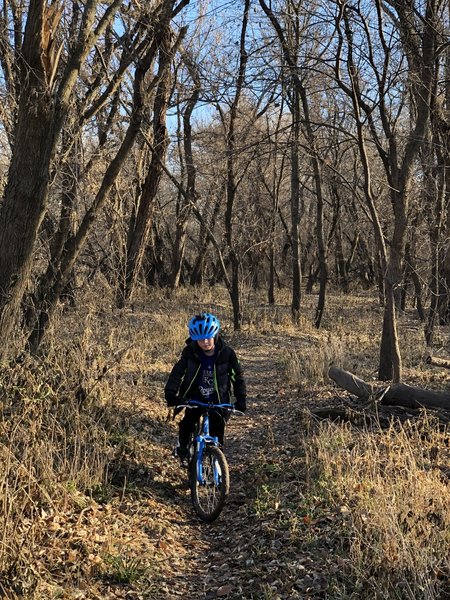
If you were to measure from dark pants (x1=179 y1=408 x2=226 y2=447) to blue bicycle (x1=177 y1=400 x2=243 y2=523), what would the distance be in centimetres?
10

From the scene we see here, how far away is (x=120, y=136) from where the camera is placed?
1208cm

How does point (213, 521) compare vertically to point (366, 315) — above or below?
below

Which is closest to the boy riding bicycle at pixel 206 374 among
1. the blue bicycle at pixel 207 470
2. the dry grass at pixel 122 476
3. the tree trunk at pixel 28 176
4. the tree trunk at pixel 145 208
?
the blue bicycle at pixel 207 470

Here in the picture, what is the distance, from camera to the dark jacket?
16.0 feet

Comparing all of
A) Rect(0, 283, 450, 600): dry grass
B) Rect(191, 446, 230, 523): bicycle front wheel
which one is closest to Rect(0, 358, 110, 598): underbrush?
Rect(0, 283, 450, 600): dry grass

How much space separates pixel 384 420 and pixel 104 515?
135 inches

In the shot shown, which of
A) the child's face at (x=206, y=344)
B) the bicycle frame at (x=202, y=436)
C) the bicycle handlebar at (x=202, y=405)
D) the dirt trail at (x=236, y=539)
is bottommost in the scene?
the dirt trail at (x=236, y=539)

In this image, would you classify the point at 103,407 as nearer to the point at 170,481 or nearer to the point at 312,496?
the point at 170,481

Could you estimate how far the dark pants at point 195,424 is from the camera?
5066mm

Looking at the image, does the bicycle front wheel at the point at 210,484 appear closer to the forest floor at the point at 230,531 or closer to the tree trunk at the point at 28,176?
the forest floor at the point at 230,531

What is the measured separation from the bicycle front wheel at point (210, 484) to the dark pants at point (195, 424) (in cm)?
27

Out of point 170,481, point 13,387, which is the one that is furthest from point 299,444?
point 13,387

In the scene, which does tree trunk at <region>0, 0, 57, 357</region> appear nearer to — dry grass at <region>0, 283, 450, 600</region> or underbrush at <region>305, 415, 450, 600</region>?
dry grass at <region>0, 283, 450, 600</region>

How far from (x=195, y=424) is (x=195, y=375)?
562 millimetres
